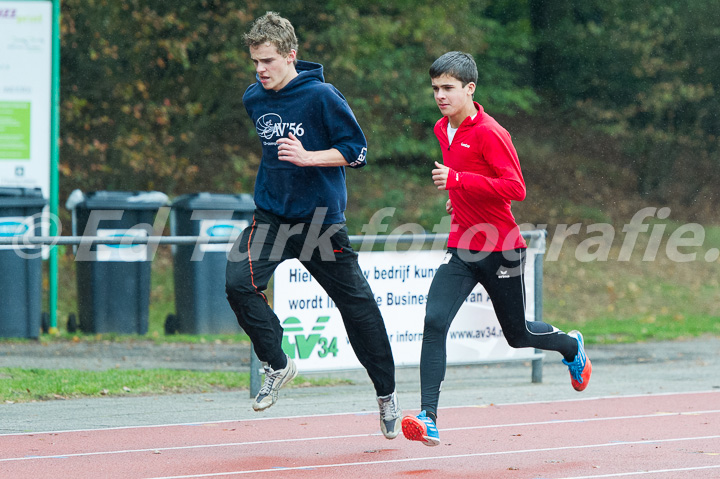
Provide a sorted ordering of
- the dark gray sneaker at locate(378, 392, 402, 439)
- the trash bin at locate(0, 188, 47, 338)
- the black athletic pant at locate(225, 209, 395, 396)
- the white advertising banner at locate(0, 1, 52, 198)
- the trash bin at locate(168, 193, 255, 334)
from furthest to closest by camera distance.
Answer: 1. the trash bin at locate(168, 193, 255, 334)
2. the white advertising banner at locate(0, 1, 52, 198)
3. the trash bin at locate(0, 188, 47, 338)
4. the dark gray sneaker at locate(378, 392, 402, 439)
5. the black athletic pant at locate(225, 209, 395, 396)

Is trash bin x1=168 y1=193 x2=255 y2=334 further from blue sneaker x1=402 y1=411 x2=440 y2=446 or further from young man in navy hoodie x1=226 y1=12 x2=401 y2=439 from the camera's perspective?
blue sneaker x1=402 y1=411 x2=440 y2=446

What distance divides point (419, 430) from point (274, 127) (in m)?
1.76

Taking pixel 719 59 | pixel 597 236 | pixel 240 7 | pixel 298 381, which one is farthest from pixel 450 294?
pixel 719 59

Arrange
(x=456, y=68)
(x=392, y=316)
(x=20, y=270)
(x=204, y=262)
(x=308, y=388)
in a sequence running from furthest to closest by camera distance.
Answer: (x=204, y=262)
(x=20, y=270)
(x=308, y=388)
(x=392, y=316)
(x=456, y=68)

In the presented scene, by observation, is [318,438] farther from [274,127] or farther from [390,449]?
[274,127]

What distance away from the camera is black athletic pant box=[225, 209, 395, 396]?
5.92 metres

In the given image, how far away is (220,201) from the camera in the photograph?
44.6 ft

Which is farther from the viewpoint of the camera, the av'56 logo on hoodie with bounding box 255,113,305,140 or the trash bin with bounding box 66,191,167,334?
the trash bin with bounding box 66,191,167,334

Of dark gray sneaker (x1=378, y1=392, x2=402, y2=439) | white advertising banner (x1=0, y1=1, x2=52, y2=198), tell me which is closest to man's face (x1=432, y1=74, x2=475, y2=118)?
dark gray sneaker (x1=378, y1=392, x2=402, y2=439)

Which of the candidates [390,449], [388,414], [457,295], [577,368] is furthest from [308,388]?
[457,295]

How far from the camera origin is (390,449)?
21.5 feet

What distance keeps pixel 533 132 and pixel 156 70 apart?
14056 mm

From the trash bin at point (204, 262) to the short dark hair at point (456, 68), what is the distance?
7.49 metres

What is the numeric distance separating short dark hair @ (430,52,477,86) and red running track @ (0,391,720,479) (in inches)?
84.0
